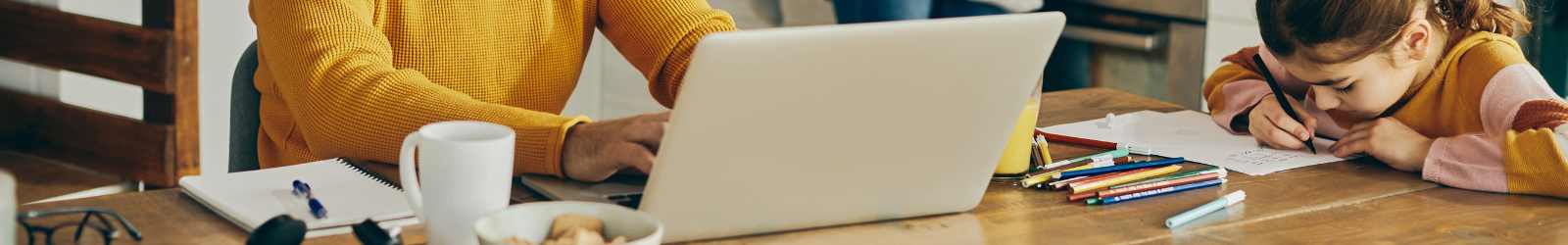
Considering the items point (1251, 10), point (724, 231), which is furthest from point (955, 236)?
point (1251, 10)

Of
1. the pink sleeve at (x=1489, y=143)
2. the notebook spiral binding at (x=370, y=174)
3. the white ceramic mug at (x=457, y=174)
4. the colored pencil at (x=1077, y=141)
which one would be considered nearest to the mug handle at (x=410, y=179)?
the white ceramic mug at (x=457, y=174)

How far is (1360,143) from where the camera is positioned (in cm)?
135

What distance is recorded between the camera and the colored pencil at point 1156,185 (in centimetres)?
114

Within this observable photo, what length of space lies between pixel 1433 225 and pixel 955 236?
37cm

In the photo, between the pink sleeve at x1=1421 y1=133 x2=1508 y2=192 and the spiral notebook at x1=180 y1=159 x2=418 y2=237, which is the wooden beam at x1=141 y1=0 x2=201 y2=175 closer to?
the spiral notebook at x1=180 y1=159 x2=418 y2=237

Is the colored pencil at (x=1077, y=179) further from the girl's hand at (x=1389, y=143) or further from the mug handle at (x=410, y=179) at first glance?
the mug handle at (x=410, y=179)

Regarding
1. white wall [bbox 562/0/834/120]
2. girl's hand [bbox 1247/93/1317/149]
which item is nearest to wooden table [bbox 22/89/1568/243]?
girl's hand [bbox 1247/93/1317/149]

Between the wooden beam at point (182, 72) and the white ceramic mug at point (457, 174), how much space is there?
1.96m

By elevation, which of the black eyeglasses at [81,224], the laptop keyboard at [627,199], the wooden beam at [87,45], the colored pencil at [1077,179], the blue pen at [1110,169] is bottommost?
the wooden beam at [87,45]

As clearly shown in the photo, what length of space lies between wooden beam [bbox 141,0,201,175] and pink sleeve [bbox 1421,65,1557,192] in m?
2.15

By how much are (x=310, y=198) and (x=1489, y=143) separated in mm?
957

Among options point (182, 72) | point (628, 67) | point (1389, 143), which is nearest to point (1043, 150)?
point (1389, 143)

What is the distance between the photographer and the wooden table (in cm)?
101

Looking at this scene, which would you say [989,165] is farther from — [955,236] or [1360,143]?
[1360,143]
